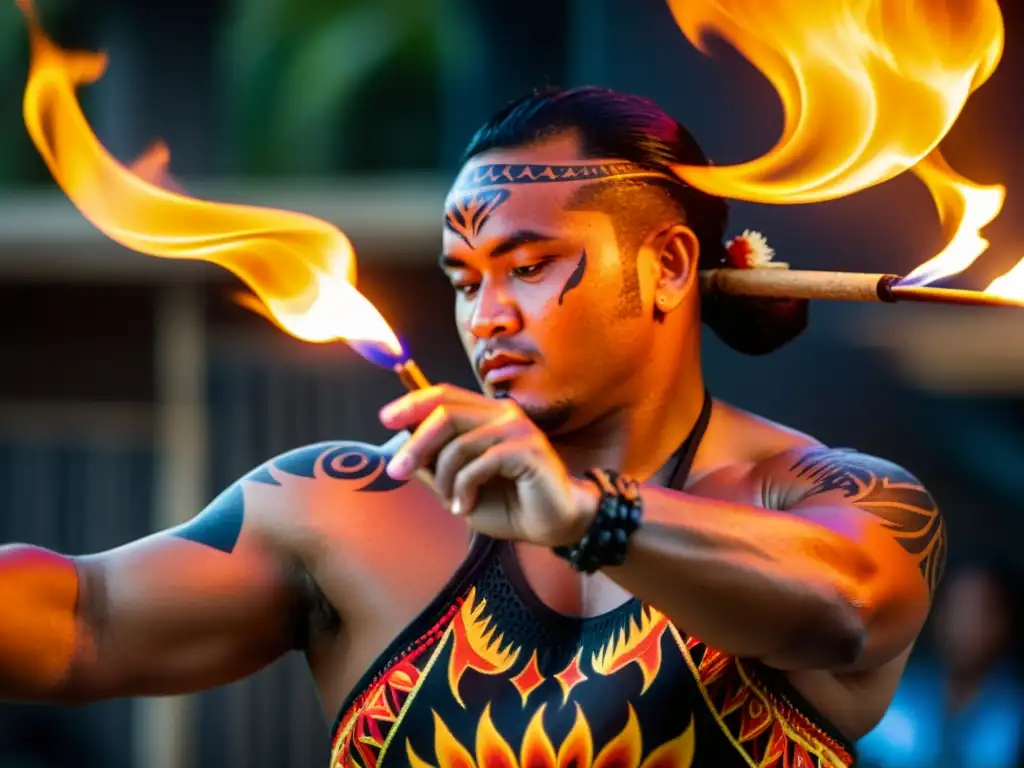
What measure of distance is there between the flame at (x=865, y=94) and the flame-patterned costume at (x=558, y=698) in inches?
31.1

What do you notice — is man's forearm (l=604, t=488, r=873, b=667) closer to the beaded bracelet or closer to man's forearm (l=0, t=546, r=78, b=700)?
the beaded bracelet

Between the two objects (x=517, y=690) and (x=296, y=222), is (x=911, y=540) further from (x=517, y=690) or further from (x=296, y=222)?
(x=296, y=222)

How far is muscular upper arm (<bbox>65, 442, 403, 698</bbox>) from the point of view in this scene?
2.88 metres

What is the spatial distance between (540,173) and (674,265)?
0.31m

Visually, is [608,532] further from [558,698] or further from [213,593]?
[213,593]

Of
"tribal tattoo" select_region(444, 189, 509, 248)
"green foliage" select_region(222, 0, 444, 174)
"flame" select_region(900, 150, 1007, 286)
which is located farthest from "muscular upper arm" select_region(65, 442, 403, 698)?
"green foliage" select_region(222, 0, 444, 174)

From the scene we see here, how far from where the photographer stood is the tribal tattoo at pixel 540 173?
9.48ft

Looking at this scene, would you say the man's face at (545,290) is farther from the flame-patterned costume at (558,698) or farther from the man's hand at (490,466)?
the man's hand at (490,466)

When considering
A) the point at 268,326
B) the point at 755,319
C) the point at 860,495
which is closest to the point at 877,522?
the point at 860,495

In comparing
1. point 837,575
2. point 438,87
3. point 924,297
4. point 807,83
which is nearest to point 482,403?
point 837,575

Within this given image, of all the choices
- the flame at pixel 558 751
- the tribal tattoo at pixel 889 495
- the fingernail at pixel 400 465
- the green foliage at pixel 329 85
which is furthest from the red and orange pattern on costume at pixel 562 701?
the green foliage at pixel 329 85

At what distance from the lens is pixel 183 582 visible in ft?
9.52

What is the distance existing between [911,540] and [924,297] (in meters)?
0.41

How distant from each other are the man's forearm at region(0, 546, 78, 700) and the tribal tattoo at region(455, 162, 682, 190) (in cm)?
97
